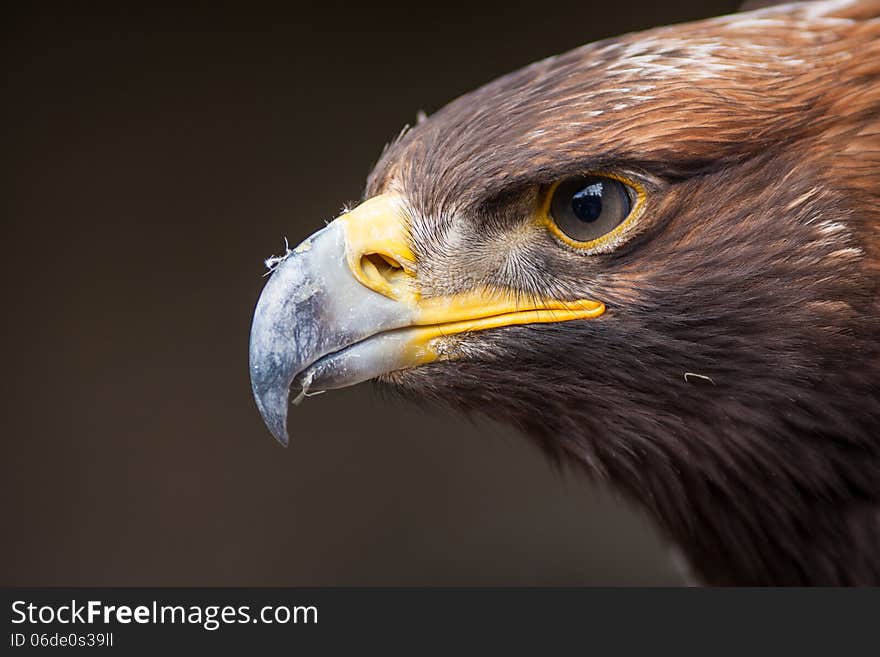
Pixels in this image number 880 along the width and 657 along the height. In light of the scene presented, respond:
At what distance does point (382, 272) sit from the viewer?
2.01 metres

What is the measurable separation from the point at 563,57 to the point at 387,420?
4.00m

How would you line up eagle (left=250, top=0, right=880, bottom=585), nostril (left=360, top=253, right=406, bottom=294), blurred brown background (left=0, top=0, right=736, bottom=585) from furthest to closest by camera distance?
blurred brown background (left=0, top=0, right=736, bottom=585), nostril (left=360, top=253, right=406, bottom=294), eagle (left=250, top=0, right=880, bottom=585)

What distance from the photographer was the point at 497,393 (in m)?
2.05

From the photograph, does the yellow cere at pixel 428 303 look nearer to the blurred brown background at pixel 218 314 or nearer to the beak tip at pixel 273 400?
the beak tip at pixel 273 400

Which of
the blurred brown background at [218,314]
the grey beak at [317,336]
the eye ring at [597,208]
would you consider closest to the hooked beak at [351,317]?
the grey beak at [317,336]

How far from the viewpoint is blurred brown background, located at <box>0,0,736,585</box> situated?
5172mm

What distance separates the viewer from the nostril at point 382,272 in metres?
1.97

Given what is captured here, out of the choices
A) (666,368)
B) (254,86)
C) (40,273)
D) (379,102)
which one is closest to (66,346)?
(40,273)

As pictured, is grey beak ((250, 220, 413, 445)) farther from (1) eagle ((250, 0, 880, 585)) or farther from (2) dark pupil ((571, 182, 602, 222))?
(2) dark pupil ((571, 182, 602, 222))

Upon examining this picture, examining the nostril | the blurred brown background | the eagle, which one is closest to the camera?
the eagle

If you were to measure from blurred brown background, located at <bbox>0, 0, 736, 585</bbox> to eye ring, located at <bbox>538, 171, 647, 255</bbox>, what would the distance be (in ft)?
11.5

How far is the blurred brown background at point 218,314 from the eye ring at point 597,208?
3.50 meters

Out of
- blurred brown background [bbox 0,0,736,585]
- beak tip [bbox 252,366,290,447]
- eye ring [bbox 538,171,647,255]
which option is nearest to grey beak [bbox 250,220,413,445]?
beak tip [bbox 252,366,290,447]

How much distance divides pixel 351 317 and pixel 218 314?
3.90m
